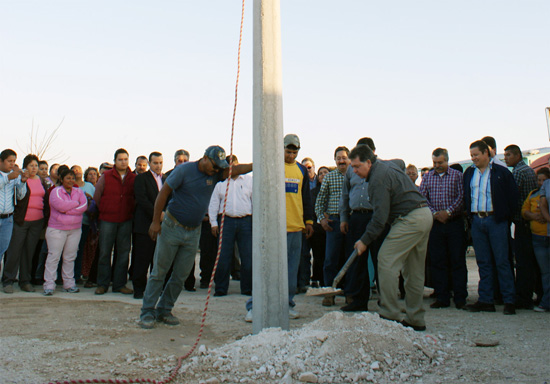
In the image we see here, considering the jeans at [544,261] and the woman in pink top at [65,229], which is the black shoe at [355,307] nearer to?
the jeans at [544,261]

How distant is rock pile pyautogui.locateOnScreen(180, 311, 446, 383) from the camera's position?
3.69 metres

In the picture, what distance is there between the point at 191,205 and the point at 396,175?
2.12 m

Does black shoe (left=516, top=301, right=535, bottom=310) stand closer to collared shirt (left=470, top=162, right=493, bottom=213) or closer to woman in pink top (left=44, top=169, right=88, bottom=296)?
collared shirt (left=470, top=162, right=493, bottom=213)

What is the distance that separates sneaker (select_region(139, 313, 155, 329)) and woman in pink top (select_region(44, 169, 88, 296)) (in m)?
2.68

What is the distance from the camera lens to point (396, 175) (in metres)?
5.25

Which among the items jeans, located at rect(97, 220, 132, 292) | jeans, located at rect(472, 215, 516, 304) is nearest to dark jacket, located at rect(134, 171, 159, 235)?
jeans, located at rect(97, 220, 132, 292)

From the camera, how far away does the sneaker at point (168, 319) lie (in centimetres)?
548

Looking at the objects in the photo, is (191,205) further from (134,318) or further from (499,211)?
(499,211)

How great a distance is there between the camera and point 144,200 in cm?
738

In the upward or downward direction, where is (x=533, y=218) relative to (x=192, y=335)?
upward

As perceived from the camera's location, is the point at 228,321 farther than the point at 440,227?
No

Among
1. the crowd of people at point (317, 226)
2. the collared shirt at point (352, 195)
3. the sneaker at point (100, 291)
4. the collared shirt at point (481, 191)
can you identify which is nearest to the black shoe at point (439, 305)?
the crowd of people at point (317, 226)

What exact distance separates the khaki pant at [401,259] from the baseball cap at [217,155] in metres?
1.81

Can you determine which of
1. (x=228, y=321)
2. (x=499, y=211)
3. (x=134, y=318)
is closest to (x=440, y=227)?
(x=499, y=211)
